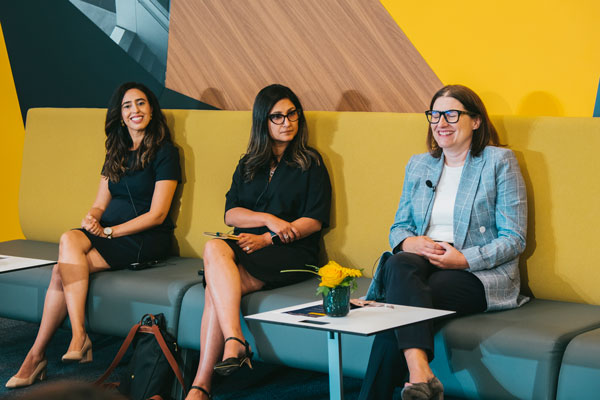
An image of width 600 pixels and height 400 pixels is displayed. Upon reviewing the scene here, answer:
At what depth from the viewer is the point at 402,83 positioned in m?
3.67

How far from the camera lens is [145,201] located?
375cm

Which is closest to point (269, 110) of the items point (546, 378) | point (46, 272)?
point (46, 272)

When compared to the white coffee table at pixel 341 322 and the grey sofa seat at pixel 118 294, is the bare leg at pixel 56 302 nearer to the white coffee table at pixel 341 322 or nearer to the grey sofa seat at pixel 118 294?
the grey sofa seat at pixel 118 294

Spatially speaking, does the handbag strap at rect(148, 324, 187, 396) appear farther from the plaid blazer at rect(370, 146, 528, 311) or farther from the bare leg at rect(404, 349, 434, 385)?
the bare leg at rect(404, 349, 434, 385)

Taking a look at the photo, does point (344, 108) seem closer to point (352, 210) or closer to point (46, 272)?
point (352, 210)

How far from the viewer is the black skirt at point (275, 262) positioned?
3.02 metres

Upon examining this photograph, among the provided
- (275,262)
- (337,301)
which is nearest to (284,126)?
(275,262)

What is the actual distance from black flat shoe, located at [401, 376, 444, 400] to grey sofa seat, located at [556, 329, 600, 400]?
0.38 meters

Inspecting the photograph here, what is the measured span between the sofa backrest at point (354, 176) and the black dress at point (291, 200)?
4.2 inches

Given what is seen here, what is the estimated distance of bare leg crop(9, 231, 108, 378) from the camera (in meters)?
3.25

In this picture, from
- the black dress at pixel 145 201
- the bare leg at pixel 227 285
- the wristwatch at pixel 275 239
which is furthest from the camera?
the black dress at pixel 145 201

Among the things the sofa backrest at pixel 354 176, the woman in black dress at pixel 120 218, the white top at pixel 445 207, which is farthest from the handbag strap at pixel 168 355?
the white top at pixel 445 207

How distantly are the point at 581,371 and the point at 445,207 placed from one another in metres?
0.84

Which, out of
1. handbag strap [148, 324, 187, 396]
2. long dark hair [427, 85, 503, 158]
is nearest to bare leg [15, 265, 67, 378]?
handbag strap [148, 324, 187, 396]
